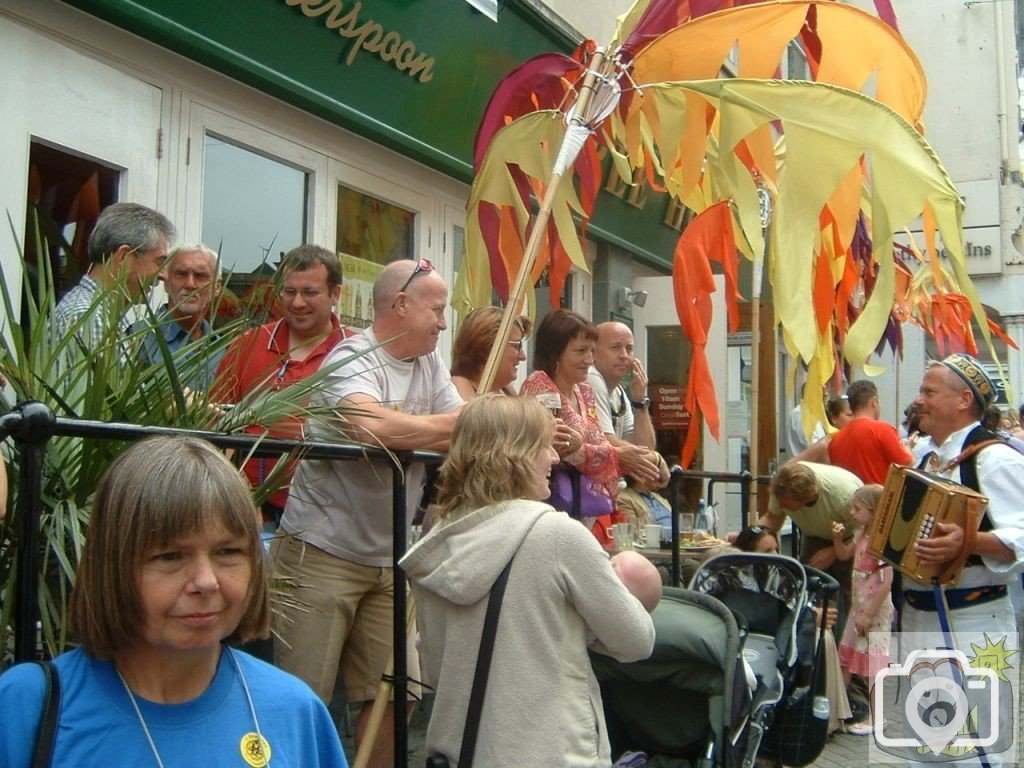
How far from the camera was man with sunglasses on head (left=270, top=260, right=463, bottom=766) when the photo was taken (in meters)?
3.28

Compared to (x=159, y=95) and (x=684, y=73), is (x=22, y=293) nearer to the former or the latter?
(x=159, y=95)

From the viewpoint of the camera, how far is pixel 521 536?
2.73 metres

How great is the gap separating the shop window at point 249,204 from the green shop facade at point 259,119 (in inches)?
0.4

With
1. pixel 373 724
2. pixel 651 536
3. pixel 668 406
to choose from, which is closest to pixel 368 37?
pixel 651 536

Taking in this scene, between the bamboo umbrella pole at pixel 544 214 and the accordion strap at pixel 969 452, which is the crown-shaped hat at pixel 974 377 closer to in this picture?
the accordion strap at pixel 969 452

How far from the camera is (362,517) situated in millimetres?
3375

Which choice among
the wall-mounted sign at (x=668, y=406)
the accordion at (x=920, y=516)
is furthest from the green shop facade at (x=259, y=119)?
the wall-mounted sign at (x=668, y=406)

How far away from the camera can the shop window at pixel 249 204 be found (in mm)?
5633

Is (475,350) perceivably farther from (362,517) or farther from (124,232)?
(124,232)

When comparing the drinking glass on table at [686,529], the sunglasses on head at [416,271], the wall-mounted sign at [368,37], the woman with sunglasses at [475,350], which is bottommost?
the drinking glass on table at [686,529]

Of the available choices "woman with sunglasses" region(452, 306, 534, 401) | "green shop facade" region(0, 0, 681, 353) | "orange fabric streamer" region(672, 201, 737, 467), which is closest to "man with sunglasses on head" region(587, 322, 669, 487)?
"orange fabric streamer" region(672, 201, 737, 467)

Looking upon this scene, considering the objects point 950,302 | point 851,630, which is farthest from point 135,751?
point 950,302

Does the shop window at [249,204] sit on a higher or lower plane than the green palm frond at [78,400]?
higher

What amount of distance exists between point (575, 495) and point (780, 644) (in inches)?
40.3
